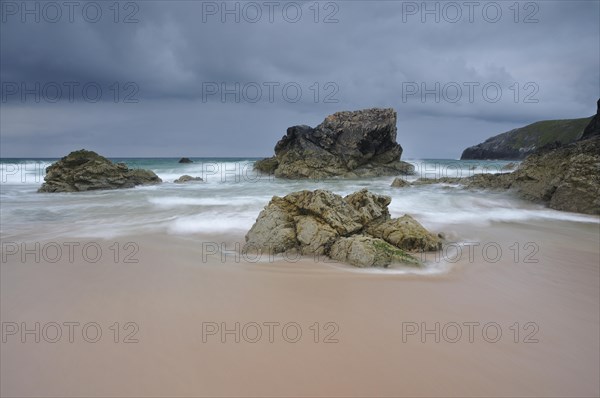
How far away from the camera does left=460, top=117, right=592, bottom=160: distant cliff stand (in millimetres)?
82550

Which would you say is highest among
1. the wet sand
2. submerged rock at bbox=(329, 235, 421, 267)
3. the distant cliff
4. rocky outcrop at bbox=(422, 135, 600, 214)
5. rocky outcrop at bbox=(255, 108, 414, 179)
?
the distant cliff

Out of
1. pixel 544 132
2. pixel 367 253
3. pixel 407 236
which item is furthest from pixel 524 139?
pixel 367 253

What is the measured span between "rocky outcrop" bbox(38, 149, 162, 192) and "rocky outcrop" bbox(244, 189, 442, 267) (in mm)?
13950

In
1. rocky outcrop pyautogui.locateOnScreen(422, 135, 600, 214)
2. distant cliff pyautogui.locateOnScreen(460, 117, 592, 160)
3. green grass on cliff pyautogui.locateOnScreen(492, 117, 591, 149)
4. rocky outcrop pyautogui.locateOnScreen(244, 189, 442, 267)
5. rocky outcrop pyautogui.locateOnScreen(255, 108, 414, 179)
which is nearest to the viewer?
rocky outcrop pyautogui.locateOnScreen(244, 189, 442, 267)

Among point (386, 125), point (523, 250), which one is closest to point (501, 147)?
point (386, 125)

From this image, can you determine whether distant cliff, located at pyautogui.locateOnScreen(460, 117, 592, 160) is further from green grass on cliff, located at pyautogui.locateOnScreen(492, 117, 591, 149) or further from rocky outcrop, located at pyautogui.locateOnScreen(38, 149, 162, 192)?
rocky outcrop, located at pyautogui.locateOnScreen(38, 149, 162, 192)

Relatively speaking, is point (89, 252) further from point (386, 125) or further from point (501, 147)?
point (501, 147)

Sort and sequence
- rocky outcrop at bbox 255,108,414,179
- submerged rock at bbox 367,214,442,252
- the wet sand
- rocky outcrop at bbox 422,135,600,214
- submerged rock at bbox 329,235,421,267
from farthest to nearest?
rocky outcrop at bbox 255,108,414,179 < rocky outcrop at bbox 422,135,600,214 < submerged rock at bbox 367,214,442,252 < submerged rock at bbox 329,235,421,267 < the wet sand

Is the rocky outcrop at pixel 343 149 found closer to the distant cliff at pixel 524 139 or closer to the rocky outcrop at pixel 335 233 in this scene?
the rocky outcrop at pixel 335 233

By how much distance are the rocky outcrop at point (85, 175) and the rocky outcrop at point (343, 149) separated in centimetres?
1185

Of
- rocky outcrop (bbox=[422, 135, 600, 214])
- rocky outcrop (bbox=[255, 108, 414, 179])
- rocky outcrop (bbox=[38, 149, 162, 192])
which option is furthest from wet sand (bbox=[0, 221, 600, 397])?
rocky outcrop (bbox=[255, 108, 414, 179])

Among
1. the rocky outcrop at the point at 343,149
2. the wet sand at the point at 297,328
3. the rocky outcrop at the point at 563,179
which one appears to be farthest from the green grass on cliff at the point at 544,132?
the wet sand at the point at 297,328

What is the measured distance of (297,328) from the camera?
3.02 m

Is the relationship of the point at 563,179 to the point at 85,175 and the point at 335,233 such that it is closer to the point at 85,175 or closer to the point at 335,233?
the point at 335,233
